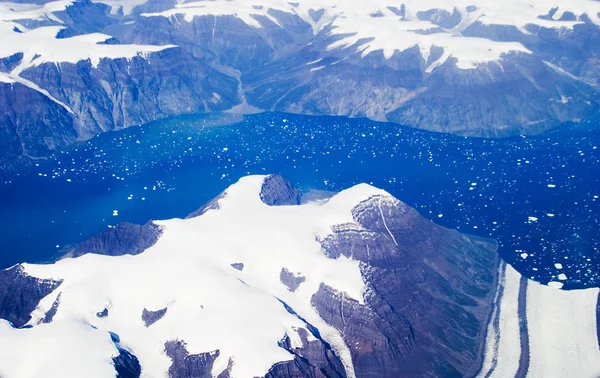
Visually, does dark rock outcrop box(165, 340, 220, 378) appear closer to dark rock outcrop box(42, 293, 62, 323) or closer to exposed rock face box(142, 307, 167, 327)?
exposed rock face box(142, 307, 167, 327)

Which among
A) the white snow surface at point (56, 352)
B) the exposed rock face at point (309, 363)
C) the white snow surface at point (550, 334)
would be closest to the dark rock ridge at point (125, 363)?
the white snow surface at point (56, 352)

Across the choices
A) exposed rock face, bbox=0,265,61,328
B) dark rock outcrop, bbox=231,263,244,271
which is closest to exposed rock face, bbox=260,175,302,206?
dark rock outcrop, bbox=231,263,244,271

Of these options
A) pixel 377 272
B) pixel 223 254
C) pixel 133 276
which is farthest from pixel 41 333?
pixel 377 272

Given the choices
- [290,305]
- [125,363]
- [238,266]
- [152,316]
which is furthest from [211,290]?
[125,363]

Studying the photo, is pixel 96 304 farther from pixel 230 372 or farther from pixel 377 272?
pixel 377 272

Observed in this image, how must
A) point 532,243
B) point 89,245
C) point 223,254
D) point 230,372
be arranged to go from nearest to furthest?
point 230,372 < point 223,254 < point 89,245 < point 532,243

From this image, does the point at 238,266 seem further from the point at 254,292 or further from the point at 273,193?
the point at 273,193
